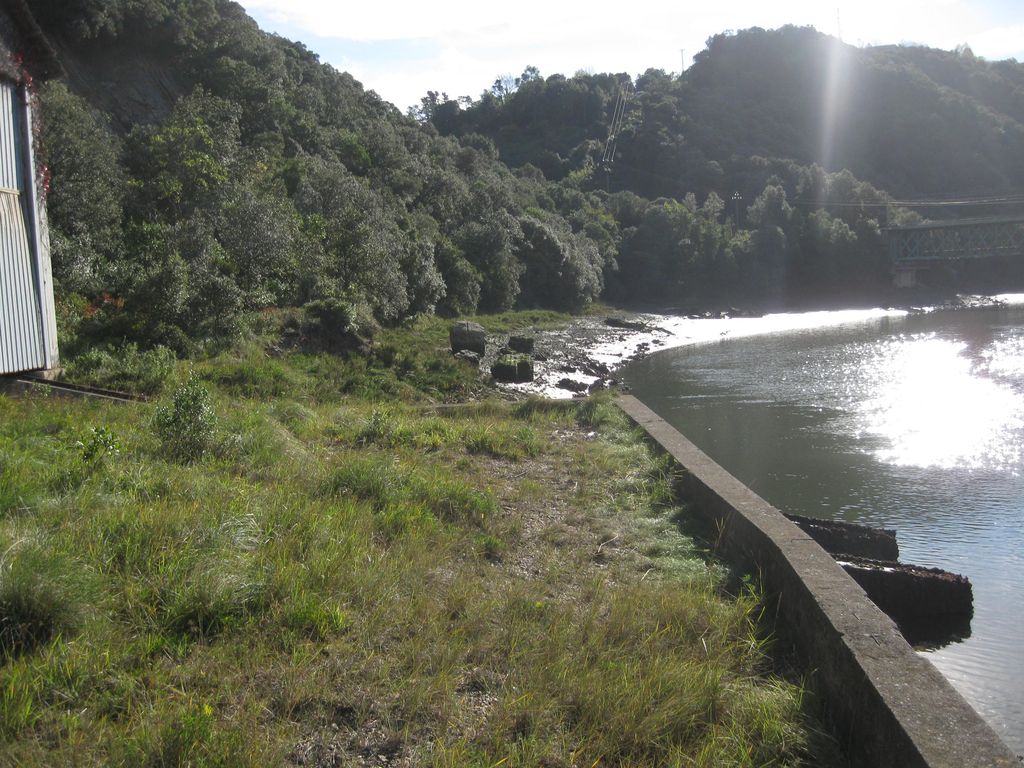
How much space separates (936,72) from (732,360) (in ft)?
354

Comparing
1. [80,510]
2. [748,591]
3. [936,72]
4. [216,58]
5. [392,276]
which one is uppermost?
[936,72]

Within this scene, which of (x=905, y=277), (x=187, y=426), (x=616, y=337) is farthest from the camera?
(x=905, y=277)

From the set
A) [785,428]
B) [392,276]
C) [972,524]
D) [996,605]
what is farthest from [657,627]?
[392,276]

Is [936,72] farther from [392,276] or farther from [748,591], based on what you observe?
[748,591]

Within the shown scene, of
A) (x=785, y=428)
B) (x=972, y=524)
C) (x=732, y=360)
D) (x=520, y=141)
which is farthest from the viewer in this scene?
(x=520, y=141)

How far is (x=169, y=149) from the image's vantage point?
86.9 feet

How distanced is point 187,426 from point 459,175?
4697cm

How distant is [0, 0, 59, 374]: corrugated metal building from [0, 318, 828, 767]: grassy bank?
4.09 meters

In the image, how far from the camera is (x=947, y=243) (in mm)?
69500

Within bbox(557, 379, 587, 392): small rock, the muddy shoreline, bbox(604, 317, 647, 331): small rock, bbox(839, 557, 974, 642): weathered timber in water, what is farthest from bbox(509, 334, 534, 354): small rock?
bbox(839, 557, 974, 642): weathered timber in water

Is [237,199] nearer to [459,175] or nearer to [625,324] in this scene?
[625,324]

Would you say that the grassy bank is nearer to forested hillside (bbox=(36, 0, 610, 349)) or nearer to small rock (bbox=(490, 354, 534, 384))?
forested hillside (bbox=(36, 0, 610, 349))

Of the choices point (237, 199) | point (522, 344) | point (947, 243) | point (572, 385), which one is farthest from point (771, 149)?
point (237, 199)

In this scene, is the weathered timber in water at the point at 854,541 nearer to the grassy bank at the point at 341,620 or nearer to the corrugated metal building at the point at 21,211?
the grassy bank at the point at 341,620
